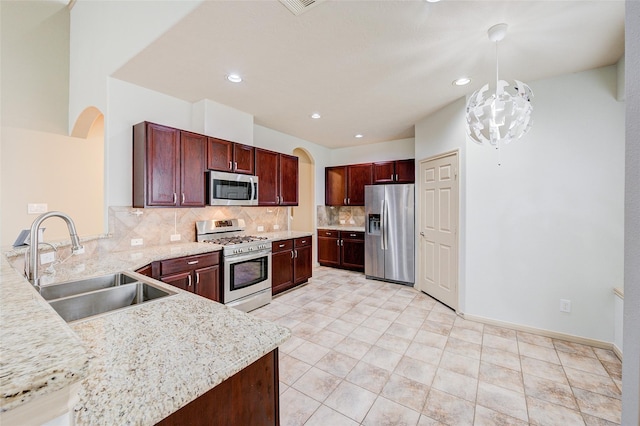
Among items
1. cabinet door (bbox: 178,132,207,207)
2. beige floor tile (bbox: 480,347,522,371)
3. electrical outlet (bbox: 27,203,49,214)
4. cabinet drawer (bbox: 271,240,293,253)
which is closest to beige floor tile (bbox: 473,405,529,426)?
beige floor tile (bbox: 480,347,522,371)

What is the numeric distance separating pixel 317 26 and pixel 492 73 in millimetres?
1917

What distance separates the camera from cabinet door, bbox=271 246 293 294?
3.82m

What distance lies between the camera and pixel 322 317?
3.21 m

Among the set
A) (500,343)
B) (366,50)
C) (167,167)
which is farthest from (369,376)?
(167,167)

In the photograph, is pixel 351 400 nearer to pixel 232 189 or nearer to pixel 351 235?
pixel 232 189

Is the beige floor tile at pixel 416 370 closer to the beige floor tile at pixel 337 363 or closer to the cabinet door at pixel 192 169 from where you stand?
the beige floor tile at pixel 337 363

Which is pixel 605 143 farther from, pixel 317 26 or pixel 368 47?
pixel 317 26

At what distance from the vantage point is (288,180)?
4445mm

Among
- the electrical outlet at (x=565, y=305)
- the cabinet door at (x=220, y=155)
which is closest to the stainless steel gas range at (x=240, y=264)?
the cabinet door at (x=220, y=155)

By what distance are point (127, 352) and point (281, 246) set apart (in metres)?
3.10

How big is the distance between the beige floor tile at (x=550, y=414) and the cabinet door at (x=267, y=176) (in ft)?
11.6

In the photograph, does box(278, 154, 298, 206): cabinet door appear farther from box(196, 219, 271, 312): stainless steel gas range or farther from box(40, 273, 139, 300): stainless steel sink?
box(40, 273, 139, 300): stainless steel sink

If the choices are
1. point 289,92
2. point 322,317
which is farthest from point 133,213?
point 322,317

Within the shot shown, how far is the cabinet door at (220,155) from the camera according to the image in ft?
10.6
